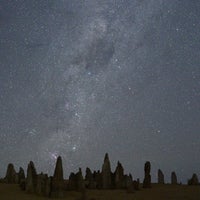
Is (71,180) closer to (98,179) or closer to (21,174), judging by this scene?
(98,179)

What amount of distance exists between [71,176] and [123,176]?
5.38 metres

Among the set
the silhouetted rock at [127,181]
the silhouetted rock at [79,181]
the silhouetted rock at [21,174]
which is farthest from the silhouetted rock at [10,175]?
the silhouetted rock at [127,181]

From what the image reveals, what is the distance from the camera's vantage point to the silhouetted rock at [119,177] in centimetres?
3666

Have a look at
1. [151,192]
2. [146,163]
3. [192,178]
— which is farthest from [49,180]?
[192,178]

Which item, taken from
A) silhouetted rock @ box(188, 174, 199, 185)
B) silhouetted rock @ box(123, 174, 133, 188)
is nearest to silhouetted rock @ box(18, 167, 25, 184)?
silhouetted rock @ box(123, 174, 133, 188)

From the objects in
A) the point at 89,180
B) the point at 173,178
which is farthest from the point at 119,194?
the point at 173,178

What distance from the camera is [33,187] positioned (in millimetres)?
32094

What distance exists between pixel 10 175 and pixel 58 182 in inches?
363

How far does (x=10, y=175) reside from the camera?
39344 mm

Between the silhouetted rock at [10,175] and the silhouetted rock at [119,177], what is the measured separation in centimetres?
984

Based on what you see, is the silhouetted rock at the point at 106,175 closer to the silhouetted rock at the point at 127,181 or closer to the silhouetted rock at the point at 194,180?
the silhouetted rock at the point at 127,181

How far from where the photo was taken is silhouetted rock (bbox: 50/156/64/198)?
30953 millimetres

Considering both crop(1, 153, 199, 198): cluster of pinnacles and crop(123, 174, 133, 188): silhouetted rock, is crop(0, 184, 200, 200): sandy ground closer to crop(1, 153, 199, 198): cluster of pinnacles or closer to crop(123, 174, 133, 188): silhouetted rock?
crop(1, 153, 199, 198): cluster of pinnacles

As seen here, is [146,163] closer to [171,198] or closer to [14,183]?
[171,198]
